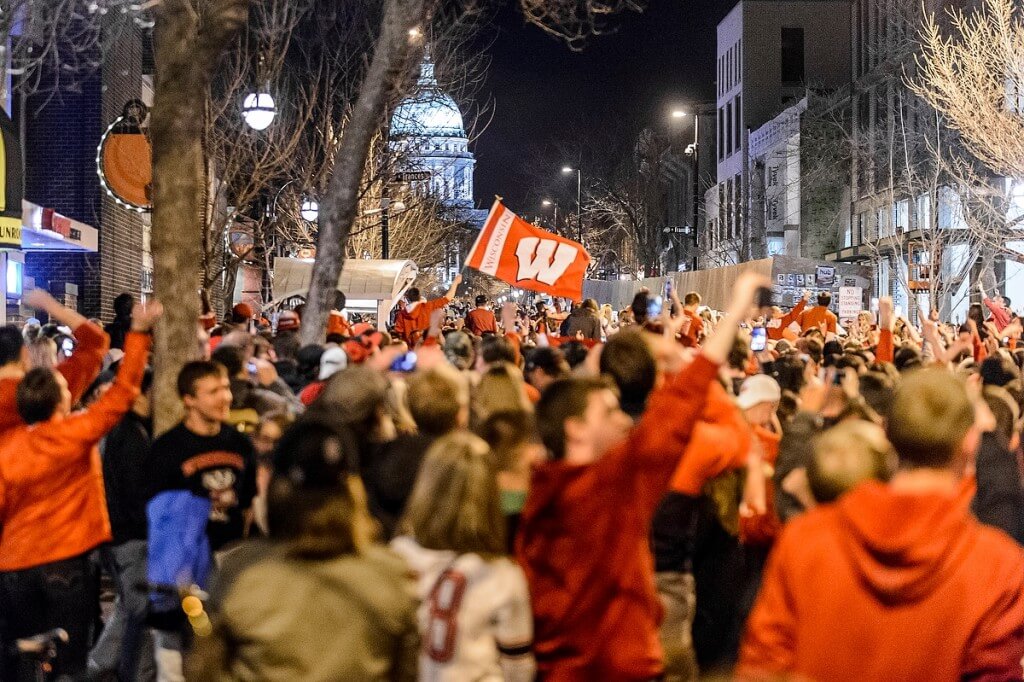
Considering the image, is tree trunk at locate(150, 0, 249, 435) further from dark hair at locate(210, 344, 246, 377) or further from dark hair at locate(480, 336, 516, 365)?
dark hair at locate(480, 336, 516, 365)

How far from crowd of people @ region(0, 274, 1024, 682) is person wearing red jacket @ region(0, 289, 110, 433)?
0.02 meters

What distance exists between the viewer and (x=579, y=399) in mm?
4613

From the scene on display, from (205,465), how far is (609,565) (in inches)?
103

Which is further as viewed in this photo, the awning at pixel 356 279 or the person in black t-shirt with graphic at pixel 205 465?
the awning at pixel 356 279

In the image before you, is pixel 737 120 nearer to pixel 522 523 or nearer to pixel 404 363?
pixel 404 363

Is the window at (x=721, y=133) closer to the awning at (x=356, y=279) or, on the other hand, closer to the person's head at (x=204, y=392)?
the awning at (x=356, y=279)

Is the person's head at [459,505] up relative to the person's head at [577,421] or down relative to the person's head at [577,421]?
down

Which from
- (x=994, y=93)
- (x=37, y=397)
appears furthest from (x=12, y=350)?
(x=994, y=93)

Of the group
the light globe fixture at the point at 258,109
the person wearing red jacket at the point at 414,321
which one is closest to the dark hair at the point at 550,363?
the person wearing red jacket at the point at 414,321

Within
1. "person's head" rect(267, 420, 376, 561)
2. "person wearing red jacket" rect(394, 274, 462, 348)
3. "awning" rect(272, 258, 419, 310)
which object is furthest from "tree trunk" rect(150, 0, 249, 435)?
"awning" rect(272, 258, 419, 310)

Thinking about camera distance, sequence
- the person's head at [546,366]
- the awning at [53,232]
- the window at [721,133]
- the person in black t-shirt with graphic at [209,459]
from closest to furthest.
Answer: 1. the person in black t-shirt with graphic at [209,459]
2. the person's head at [546,366]
3. the awning at [53,232]
4. the window at [721,133]

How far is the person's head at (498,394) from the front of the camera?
5414 millimetres

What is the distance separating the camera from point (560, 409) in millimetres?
4633

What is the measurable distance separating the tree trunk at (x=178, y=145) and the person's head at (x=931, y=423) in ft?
18.7
